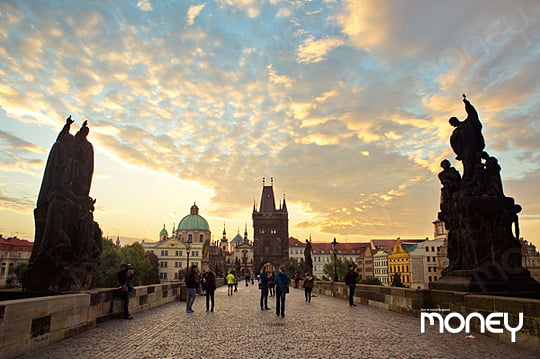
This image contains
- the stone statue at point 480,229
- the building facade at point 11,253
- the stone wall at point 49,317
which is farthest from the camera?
the building facade at point 11,253

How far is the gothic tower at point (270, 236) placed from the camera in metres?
126

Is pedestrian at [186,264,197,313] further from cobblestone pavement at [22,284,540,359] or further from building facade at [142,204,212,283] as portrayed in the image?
building facade at [142,204,212,283]

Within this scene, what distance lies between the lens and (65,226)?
959 cm

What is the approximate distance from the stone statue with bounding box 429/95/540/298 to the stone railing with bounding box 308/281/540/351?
42 cm

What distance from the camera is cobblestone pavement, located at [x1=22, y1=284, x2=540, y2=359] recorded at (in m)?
6.63

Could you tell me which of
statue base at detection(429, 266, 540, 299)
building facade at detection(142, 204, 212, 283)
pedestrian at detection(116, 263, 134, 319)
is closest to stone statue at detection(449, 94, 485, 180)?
statue base at detection(429, 266, 540, 299)

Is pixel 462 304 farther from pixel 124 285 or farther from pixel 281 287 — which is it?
pixel 124 285

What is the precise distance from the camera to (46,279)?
9.08 m

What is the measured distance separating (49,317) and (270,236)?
12243 centimetres

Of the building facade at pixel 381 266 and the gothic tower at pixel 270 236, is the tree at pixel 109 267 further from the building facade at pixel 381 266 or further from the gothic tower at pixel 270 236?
the building facade at pixel 381 266

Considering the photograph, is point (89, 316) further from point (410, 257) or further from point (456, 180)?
point (410, 257)

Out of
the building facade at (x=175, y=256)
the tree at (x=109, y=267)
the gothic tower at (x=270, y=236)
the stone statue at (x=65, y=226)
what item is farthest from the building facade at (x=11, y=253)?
the stone statue at (x=65, y=226)

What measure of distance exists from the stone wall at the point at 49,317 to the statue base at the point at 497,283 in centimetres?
880

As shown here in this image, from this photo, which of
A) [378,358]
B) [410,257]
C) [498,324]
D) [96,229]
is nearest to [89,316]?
[96,229]
